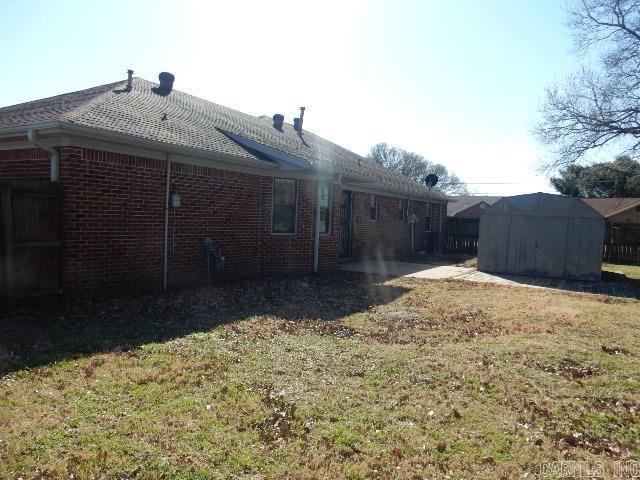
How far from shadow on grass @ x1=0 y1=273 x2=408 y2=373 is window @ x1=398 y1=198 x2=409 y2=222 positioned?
9.54 m

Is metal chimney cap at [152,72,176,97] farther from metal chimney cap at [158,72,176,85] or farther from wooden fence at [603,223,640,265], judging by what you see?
wooden fence at [603,223,640,265]

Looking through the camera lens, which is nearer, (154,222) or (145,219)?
(145,219)

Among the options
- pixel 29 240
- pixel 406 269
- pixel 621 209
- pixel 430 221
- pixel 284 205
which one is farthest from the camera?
pixel 621 209

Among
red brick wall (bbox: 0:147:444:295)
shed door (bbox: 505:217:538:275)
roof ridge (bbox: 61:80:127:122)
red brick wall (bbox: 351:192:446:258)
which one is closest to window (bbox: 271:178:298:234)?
red brick wall (bbox: 0:147:444:295)

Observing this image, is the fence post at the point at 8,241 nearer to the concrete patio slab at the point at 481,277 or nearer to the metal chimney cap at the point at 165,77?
the metal chimney cap at the point at 165,77

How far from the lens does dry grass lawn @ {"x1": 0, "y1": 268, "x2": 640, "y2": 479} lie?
10.9 ft

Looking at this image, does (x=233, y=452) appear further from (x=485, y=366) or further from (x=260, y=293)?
(x=260, y=293)

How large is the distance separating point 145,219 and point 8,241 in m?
2.37

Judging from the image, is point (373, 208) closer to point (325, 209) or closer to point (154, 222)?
point (325, 209)

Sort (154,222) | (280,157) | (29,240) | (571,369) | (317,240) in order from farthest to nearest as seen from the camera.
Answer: (317,240) → (280,157) → (154,222) → (29,240) → (571,369)

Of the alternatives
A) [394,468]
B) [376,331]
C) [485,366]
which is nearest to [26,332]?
[376,331]

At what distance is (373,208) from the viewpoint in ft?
60.0

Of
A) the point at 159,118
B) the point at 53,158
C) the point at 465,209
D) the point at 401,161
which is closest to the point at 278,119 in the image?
the point at 159,118

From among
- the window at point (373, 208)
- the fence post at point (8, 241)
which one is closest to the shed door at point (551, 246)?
the window at point (373, 208)
